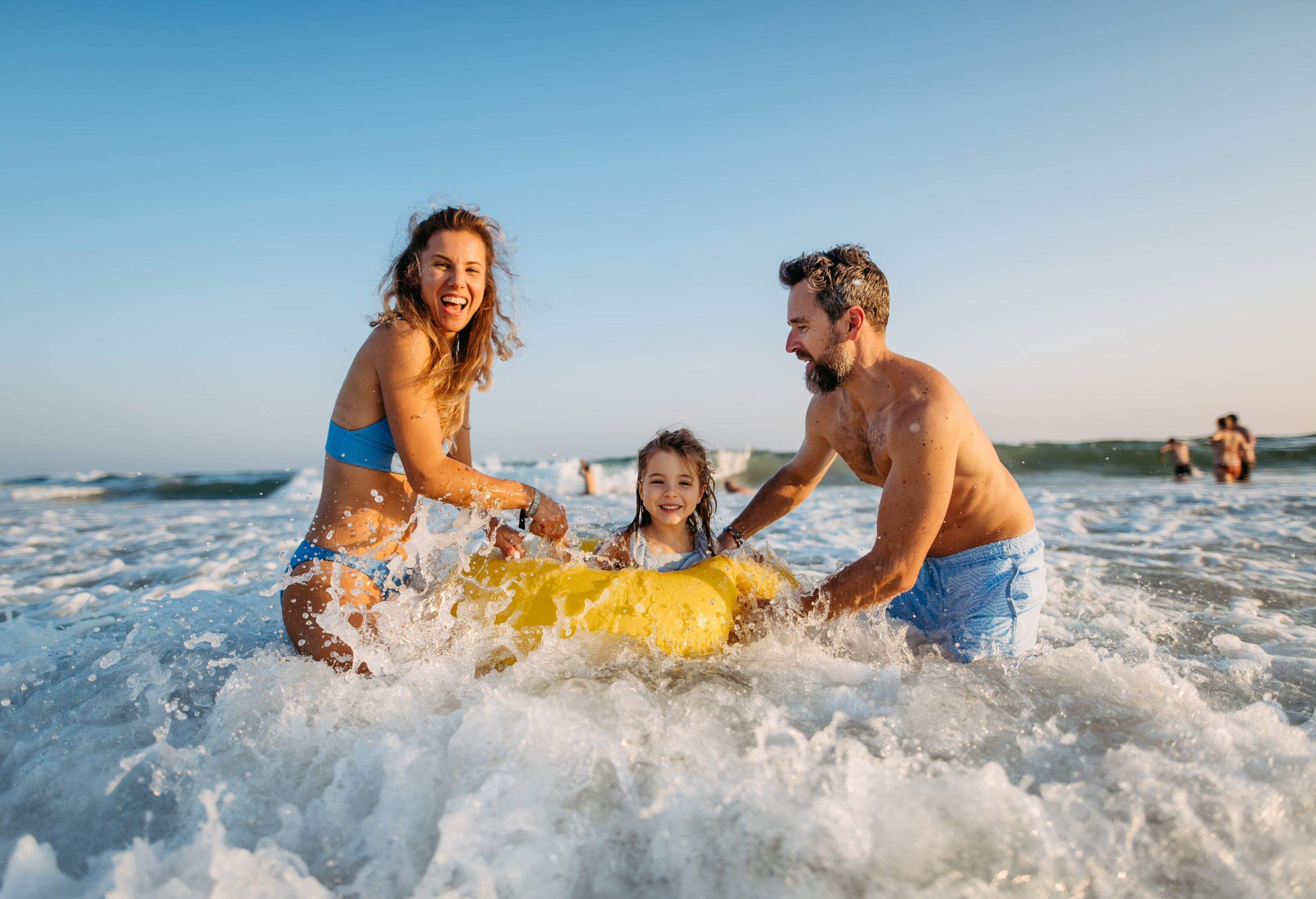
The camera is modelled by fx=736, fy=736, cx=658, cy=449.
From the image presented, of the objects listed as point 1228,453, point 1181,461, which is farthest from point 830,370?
point 1181,461

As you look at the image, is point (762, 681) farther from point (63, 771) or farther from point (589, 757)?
point (63, 771)

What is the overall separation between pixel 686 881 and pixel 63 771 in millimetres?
2201

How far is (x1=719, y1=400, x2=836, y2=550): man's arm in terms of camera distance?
4328 millimetres

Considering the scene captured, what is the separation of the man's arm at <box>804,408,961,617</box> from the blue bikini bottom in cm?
201

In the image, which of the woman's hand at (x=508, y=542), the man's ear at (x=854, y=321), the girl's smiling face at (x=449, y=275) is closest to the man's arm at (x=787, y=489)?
the man's ear at (x=854, y=321)

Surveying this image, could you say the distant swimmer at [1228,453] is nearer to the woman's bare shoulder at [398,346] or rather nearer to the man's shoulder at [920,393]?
the man's shoulder at [920,393]

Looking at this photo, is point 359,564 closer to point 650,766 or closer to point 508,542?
point 508,542

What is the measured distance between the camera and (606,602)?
3154 millimetres

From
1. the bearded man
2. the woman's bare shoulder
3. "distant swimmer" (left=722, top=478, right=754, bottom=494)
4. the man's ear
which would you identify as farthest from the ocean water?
"distant swimmer" (left=722, top=478, right=754, bottom=494)

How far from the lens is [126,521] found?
10602 millimetres

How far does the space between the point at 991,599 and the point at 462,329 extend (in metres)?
2.87

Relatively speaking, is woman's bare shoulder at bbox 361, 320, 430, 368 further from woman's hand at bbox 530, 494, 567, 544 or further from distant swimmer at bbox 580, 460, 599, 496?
distant swimmer at bbox 580, 460, 599, 496

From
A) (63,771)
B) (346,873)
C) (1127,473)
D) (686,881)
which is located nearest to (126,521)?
(63,771)

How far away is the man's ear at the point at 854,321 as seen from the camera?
138 inches
